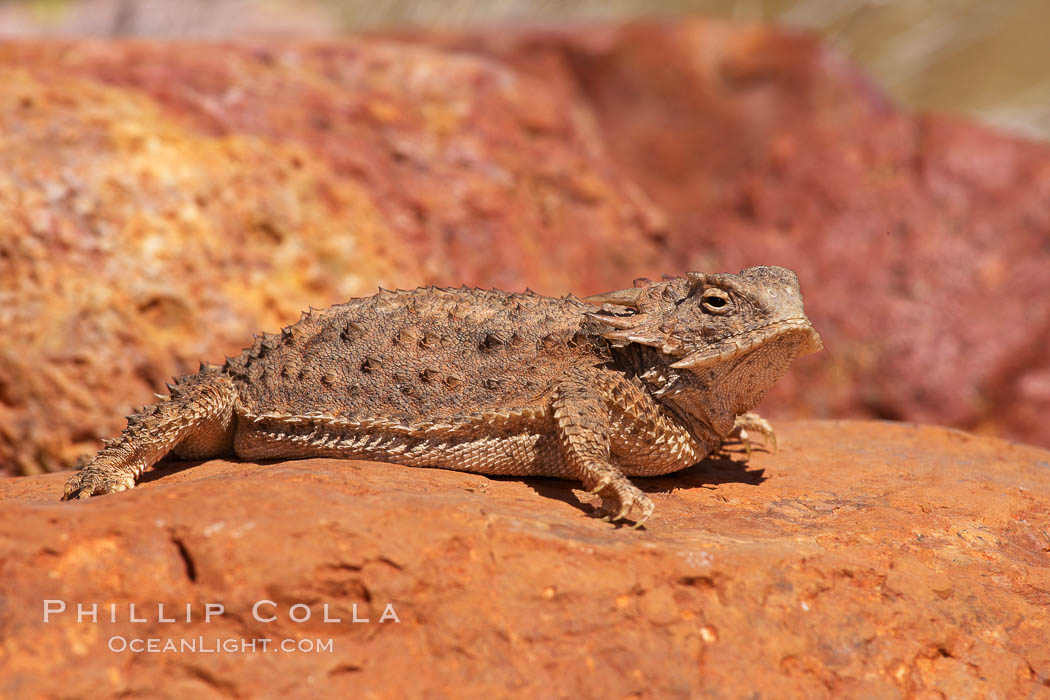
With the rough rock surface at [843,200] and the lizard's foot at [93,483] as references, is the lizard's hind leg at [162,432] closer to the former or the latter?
the lizard's foot at [93,483]

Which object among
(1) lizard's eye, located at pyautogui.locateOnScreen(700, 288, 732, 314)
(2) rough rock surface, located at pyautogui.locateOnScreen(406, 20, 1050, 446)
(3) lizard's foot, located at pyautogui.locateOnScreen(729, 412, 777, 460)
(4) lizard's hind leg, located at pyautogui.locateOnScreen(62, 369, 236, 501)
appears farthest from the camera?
(2) rough rock surface, located at pyautogui.locateOnScreen(406, 20, 1050, 446)

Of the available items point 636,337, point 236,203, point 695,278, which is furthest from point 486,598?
point 236,203

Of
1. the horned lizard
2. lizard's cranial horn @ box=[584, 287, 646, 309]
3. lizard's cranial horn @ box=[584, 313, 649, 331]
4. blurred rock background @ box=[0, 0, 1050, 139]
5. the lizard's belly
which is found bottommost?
the lizard's belly

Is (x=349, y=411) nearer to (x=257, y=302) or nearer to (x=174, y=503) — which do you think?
(x=174, y=503)

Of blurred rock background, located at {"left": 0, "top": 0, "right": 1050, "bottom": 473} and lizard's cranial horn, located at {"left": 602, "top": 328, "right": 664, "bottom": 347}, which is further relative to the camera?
blurred rock background, located at {"left": 0, "top": 0, "right": 1050, "bottom": 473}

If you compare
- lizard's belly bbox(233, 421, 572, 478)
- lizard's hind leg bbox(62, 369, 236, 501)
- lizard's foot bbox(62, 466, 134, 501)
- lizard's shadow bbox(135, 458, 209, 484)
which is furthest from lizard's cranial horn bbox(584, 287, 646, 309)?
lizard's foot bbox(62, 466, 134, 501)

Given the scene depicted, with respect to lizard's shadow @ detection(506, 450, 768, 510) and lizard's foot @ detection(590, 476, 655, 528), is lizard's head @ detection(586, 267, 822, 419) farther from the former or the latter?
lizard's foot @ detection(590, 476, 655, 528)

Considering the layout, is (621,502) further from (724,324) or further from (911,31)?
→ (911,31)
